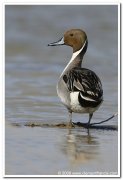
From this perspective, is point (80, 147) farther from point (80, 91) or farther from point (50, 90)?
point (50, 90)

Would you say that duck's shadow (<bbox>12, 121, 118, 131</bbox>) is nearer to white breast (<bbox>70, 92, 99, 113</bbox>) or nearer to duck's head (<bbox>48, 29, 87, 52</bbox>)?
white breast (<bbox>70, 92, 99, 113</bbox>)

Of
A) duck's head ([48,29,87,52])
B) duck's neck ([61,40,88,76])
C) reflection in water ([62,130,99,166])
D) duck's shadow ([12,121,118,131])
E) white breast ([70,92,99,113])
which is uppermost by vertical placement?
duck's head ([48,29,87,52])

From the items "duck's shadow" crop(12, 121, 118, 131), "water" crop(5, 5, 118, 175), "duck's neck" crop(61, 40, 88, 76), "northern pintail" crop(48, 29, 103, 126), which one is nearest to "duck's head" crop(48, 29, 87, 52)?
"duck's neck" crop(61, 40, 88, 76)

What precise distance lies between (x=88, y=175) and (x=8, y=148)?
1087 mm

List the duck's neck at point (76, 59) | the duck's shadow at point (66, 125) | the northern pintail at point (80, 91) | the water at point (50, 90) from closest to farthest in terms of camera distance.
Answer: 1. the water at point (50, 90)
2. the northern pintail at point (80, 91)
3. the duck's shadow at point (66, 125)
4. the duck's neck at point (76, 59)

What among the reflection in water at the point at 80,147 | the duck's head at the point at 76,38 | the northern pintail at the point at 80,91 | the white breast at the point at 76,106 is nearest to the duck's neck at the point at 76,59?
the duck's head at the point at 76,38

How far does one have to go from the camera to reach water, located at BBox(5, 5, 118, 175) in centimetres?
733

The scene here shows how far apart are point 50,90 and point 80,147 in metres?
3.96

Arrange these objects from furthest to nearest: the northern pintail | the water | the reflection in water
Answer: the northern pintail
the reflection in water
the water

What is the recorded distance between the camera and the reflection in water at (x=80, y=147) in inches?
293

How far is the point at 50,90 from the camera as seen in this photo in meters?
11.8

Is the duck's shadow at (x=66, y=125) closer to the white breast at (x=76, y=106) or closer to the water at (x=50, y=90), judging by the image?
the water at (x=50, y=90)

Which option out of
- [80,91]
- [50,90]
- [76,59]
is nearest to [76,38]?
[76,59]
